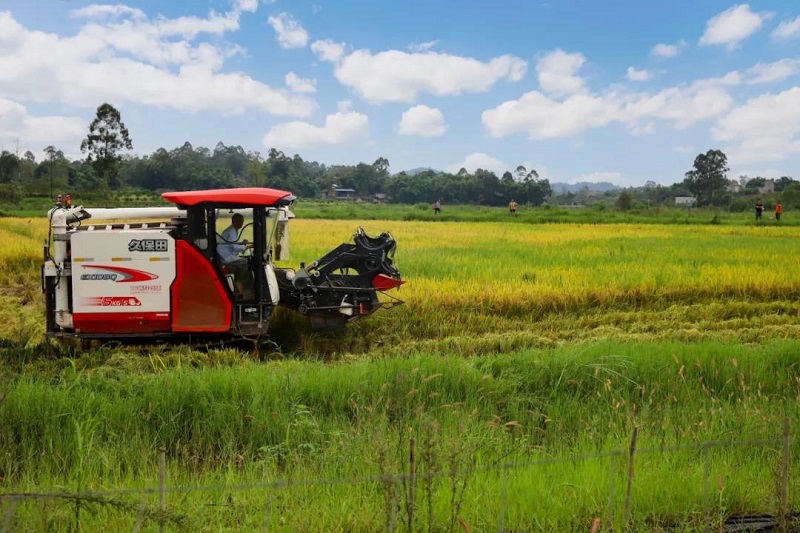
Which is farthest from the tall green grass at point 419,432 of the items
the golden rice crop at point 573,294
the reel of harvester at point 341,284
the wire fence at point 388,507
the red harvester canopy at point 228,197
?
the golden rice crop at point 573,294

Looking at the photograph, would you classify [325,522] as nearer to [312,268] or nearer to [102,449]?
[102,449]

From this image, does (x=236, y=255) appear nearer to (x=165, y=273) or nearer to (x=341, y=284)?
(x=165, y=273)

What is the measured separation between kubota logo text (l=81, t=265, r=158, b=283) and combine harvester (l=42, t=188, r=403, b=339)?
0.4 inches

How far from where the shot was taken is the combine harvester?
25.9 feet

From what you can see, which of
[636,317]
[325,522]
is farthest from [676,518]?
[636,317]

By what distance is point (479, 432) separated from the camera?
5.32 m

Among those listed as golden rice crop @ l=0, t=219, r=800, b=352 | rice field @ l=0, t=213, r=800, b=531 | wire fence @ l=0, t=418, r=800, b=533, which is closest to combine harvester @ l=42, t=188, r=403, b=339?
rice field @ l=0, t=213, r=800, b=531

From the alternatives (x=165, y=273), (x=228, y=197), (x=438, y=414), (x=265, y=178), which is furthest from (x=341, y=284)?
(x=265, y=178)

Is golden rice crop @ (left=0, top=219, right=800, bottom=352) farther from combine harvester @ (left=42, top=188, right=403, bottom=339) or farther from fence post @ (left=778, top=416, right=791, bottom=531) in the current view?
fence post @ (left=778, top=416, right=791, bottom=531)

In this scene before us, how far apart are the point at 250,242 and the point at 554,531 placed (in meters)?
5.86

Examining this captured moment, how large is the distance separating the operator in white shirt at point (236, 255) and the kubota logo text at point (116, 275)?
3.00 feet

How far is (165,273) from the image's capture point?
7977mm

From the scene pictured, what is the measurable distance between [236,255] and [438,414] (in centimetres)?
383

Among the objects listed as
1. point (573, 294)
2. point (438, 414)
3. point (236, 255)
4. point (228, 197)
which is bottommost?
point (438, 414)
